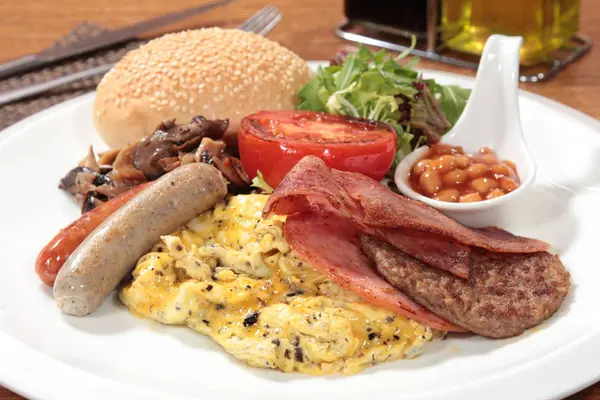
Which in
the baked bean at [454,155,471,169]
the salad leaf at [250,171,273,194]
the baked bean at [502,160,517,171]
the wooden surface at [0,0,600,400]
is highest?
the baked bean at [454,155,471,169]

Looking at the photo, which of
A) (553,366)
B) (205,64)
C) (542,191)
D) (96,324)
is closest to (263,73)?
(205,64)

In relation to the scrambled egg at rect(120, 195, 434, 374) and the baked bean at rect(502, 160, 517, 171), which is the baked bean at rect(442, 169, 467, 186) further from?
the scrambled egg at rect(120, 195, 434, 374)

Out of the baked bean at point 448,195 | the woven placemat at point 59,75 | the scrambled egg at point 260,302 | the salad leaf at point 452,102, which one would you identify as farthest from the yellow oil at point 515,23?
the scrambled egg at point 260,302

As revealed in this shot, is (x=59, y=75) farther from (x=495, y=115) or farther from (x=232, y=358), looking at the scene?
(x=232, y=358)

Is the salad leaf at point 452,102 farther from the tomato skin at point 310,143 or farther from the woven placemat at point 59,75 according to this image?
the woven placemat at point 59,75

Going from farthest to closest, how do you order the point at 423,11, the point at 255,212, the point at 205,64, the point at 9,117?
the point at 423,11 → the point at 9,117 → the point at 205,64 → the point at 255,212

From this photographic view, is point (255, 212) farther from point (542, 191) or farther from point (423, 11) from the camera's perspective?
point (423, 11)

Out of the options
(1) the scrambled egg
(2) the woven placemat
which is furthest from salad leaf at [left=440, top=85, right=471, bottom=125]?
(2) the woven placemat

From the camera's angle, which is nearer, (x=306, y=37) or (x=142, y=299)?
(x=142, y=299)

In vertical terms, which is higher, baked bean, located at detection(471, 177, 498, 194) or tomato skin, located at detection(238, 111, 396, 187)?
tomato skin, located at detection(238, 111, 396, 187)
